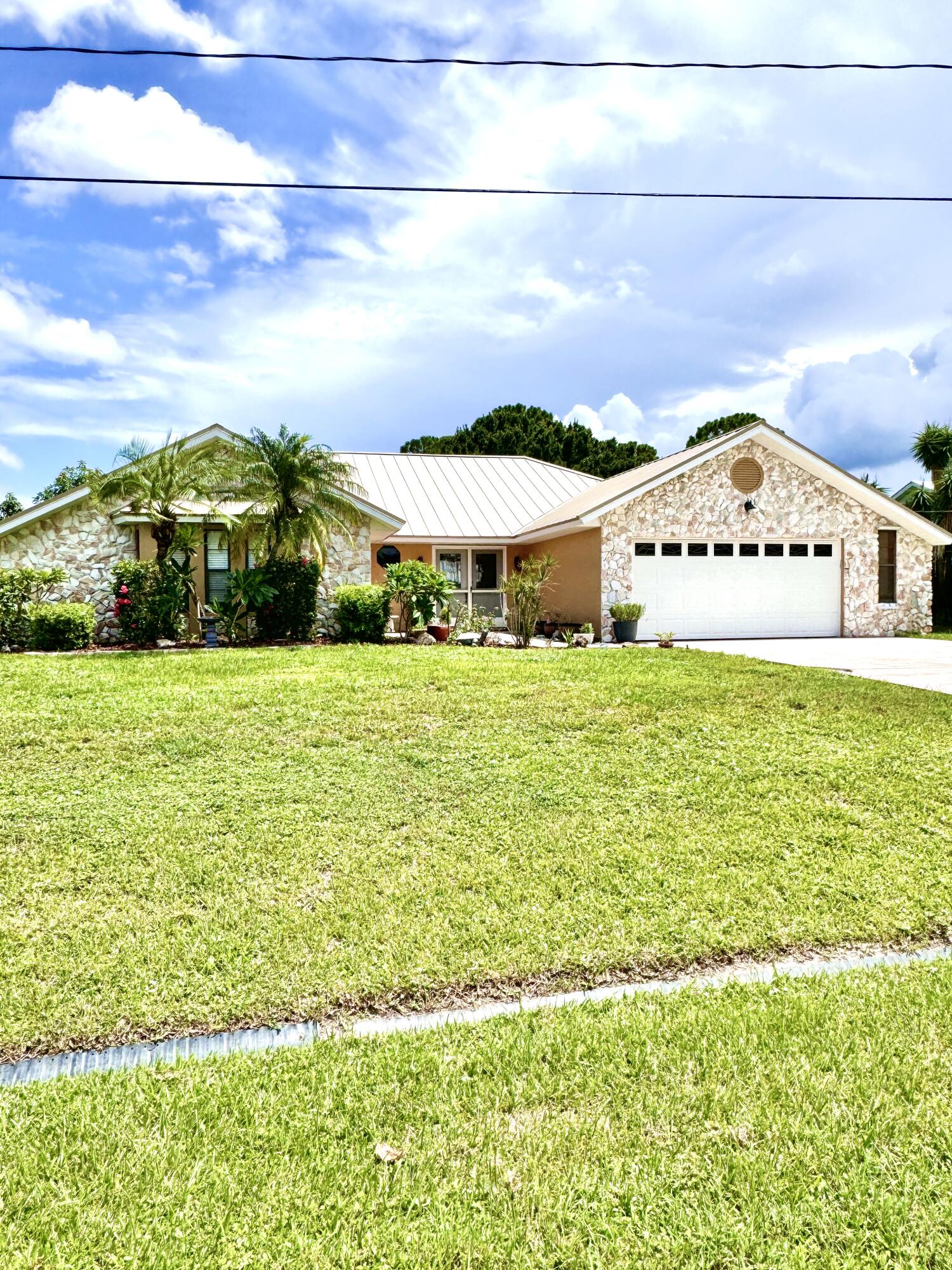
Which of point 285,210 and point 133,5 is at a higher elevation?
point 133,5

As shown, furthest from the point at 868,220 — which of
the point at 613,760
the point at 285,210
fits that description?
the point at 613,760

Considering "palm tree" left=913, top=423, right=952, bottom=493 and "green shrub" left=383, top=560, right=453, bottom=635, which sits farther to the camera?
"palm tree" left=913, top=423, right=952, bottom=493

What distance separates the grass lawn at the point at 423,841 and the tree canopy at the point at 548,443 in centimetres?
3361

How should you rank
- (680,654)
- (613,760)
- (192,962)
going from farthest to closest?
(680,654)
(613,760)
(192,962)

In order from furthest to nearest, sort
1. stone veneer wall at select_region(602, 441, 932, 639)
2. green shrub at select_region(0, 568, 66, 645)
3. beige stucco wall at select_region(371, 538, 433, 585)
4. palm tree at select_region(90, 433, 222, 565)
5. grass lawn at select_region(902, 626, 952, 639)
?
beige stucco wall at select_region(371, 538, 433, 585)
grass lawn at select_region(902, 626, 952, 639)
stone veneer wall at select_region(602, 441, 932, 639)
green shrub at select_region(0, 568, 66, 645)
palm tree at select_region(90, 433, 222, 565)

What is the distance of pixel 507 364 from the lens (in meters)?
19.6

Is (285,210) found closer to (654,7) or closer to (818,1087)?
(654,7)

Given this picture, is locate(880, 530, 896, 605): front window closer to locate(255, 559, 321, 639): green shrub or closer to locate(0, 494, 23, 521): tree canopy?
locate(255, 559, 321, 639): green shrub

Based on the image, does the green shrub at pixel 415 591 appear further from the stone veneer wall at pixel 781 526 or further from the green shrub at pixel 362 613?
the stone veneer wall at pixel 781 526

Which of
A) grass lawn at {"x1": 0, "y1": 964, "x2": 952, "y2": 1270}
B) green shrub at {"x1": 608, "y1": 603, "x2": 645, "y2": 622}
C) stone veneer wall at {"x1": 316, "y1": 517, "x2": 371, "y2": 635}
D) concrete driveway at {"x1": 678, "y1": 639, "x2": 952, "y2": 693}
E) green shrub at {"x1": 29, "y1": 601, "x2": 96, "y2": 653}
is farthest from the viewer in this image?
green shrub at {"x1": 608, "y1": 603, "x2": 645, "y2": 622}

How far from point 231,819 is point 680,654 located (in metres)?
9.62

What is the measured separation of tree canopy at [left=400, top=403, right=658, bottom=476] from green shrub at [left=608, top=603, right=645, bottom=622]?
24.4m

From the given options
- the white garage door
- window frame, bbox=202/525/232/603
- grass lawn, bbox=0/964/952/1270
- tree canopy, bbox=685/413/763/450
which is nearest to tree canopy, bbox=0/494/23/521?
window frame, bbox=202/525/232/603

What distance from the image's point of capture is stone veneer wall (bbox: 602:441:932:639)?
1811 cm
